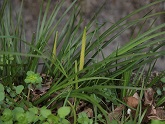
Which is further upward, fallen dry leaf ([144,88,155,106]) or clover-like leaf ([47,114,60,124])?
fallen dry leaf ([144,88,155,106])

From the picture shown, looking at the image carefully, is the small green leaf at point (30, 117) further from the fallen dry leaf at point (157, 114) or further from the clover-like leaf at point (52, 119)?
the fallen dry leaf at point (157, 114)

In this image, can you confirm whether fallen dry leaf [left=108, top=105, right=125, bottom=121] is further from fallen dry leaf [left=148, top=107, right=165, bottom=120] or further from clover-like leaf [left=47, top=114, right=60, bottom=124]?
clover-like leaf [left=47, top=114, right=60, bottom=124]

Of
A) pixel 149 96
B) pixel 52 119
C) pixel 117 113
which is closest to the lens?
pixel 52 119

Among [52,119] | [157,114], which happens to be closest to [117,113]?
[157,114]

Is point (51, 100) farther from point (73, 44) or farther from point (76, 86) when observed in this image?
point (73, 44)

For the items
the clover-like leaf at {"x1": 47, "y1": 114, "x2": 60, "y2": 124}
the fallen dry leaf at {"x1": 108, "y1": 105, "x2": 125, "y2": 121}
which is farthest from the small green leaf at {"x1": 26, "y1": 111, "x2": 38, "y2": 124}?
the fallen dry leaf at {"x1": 108, "y1": 105, "x2": 125, "y2": 121}

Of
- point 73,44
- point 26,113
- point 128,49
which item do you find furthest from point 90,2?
point 26,113

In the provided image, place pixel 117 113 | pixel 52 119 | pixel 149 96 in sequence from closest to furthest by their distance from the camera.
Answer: pixel 52 119 < pixel 117 113 < pixel 149 96

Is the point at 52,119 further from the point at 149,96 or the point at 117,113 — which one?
the point at 149,96

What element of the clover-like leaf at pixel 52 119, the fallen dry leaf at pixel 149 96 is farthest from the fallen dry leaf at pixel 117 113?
the clover-like leaf at pixel 52 119

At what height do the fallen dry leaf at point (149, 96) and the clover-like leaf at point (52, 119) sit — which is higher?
the fallen dry leaf at point (149, 96)

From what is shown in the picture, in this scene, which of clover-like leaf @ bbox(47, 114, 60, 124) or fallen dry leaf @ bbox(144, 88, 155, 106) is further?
fallen dry leaf @ bbox(144, 88, 155, 106)
